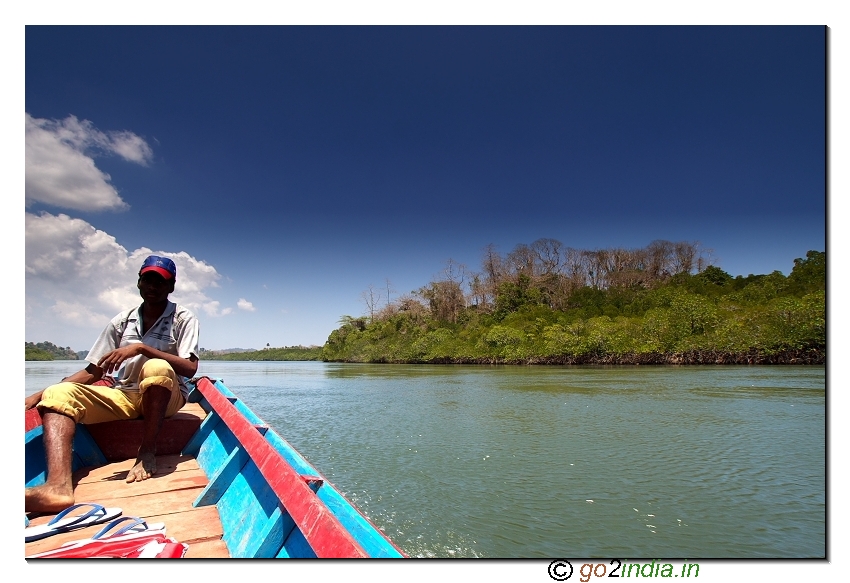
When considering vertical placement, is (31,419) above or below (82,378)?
below

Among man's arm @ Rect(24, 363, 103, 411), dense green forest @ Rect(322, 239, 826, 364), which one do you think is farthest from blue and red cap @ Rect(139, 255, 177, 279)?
dense green forest @ Rect(322, 239, 826, 364)

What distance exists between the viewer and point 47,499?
168cm

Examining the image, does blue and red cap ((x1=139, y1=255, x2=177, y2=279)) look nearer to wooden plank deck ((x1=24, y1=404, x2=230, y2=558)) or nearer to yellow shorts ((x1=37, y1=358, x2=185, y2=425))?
yellow shorts ((x1=37, y1=358, x2=185, y2=425))

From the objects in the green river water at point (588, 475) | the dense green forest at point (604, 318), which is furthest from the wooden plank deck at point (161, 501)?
the dense green forest at point (604, 318)

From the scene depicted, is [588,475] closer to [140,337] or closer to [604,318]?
[140,337]

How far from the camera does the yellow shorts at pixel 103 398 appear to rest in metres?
1.90

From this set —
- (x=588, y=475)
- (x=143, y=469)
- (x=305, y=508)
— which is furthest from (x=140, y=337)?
(x=588, y=475)

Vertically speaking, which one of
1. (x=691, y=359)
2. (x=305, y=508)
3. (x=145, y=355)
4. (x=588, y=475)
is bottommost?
(x=691, y=359)

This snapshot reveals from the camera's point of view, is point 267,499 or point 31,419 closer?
point 267,499

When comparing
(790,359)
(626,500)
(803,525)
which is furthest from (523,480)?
(790,359)

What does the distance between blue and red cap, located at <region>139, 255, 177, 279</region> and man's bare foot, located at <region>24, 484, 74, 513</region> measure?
996mm

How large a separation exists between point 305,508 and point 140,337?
164 centimetres

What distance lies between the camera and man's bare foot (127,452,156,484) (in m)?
2.03
